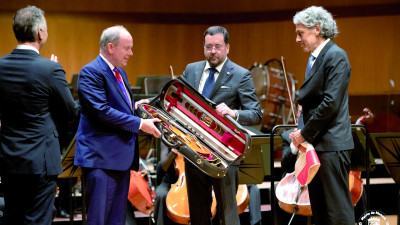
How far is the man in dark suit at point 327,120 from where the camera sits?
2930mm

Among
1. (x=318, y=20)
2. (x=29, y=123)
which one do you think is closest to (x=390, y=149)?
(x=318, y=20)

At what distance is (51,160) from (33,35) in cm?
66

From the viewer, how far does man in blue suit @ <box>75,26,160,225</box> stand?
300 centimetres

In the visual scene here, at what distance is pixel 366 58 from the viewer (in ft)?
25.3

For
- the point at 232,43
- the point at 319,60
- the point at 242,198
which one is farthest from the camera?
the point at 232,43

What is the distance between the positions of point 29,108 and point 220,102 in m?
1.26

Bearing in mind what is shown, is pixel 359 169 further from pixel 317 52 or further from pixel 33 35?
pixel 33 35

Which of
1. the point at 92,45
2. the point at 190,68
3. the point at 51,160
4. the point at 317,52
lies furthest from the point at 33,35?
the point at 92,45

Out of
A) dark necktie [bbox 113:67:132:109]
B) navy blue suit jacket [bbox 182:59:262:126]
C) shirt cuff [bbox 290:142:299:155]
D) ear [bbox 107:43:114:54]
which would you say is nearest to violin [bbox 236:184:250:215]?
shirt cuff [bbox 290:142:299:155]

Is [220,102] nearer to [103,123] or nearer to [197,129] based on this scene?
[197,129]

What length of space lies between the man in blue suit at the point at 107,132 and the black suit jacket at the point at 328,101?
0.89 meters

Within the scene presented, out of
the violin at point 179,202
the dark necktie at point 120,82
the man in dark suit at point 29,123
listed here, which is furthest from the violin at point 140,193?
the man in dark suit at point 29,123

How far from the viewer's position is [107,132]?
120 inches

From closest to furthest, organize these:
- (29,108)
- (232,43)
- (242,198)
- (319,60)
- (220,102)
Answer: (29,108), (319,60), (220,102), (242,198), (232,43)
